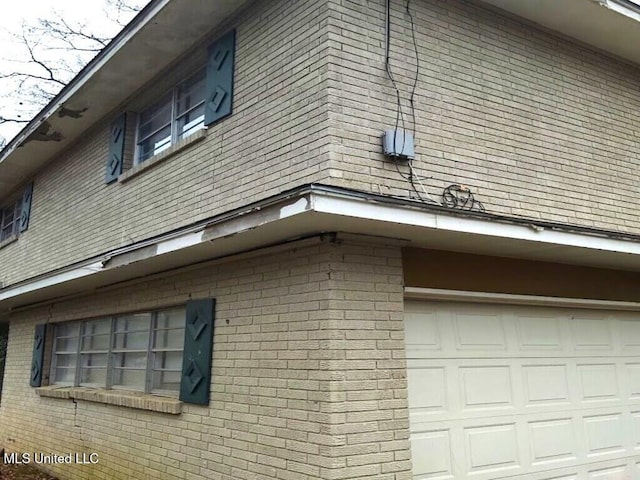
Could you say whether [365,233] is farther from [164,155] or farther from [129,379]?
[129,379]

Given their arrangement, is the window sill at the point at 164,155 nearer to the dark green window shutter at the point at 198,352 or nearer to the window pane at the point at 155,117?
the window pane at the point at 155,117

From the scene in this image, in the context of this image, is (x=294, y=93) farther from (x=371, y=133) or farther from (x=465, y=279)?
(x=465, y=279)

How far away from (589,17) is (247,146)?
403 cm

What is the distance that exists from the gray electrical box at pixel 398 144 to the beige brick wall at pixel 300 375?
2.64 ft

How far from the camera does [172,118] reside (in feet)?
23.8

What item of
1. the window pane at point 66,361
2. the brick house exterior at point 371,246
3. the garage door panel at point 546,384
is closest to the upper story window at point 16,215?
the window pane at point 66,361

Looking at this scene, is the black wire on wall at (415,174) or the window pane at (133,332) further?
the window pane at (133,332)

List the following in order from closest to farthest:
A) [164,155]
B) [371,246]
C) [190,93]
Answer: [371,246]
[164,155]
[190,93]

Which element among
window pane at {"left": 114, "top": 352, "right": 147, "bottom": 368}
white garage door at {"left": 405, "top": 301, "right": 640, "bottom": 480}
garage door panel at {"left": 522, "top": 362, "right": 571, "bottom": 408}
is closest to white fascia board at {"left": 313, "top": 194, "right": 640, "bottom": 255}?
white garage door at {"left": 405, "top": 301, "right": 640, "bottom": 480}

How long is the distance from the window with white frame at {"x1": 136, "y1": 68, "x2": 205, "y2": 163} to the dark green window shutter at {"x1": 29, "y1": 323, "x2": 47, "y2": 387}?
157 inches

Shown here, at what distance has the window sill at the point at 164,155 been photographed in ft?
20.3

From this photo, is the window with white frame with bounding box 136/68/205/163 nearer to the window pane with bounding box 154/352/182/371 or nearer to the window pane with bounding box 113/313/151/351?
the window pane with bounding box 113/313/151/351

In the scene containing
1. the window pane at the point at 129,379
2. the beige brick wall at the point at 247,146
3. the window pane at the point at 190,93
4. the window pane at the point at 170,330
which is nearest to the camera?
the beige brick wall at the point at 247,146

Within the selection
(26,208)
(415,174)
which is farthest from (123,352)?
(26,208)
